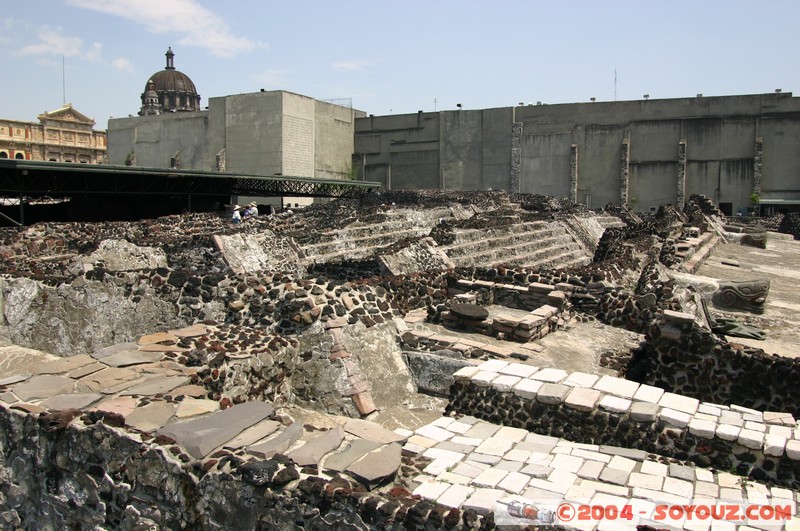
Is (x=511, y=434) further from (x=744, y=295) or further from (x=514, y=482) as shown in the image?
(x=744, y=295)

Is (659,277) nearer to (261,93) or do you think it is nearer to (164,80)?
(261,93)

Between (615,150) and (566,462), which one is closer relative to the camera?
(566,462)

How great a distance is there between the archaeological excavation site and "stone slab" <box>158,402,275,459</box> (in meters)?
0.02

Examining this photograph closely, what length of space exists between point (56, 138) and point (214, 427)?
62.2 metres

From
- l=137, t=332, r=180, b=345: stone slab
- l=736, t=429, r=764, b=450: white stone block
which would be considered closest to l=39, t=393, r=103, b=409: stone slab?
l=137, t=332, r=180, b=345: stone slab

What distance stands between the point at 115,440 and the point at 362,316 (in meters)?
3.21

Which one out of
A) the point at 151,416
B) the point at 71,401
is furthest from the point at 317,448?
the point at 71,401

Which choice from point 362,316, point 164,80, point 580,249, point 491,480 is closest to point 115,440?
point 491,480

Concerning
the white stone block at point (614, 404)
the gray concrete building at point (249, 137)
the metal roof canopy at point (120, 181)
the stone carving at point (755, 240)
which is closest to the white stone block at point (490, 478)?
the white stone block at point (614, 404)

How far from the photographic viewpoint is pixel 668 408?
530 cm

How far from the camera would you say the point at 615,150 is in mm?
43469

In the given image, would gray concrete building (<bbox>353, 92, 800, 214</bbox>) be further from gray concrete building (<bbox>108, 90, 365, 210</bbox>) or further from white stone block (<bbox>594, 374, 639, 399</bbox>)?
white stone block (<bbox>594, 374, 639, 399</bbox>)

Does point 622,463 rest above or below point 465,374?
below

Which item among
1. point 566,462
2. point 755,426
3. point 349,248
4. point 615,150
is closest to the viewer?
point 566,462
